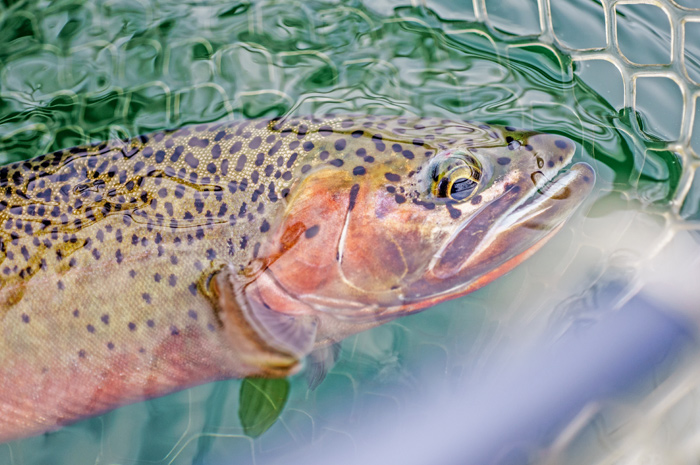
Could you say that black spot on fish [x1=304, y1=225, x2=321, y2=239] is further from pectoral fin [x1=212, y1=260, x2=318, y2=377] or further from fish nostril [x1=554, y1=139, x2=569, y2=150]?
fish nostril [x1=554, y1=139, x2=569, y2=150]

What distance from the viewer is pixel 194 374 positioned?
94.0 inches

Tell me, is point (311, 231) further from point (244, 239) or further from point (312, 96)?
point (312, 96)

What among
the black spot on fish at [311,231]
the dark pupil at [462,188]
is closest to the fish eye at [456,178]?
the dark pupil at [462,188]

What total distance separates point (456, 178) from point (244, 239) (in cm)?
88

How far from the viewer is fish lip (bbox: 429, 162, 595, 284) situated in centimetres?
208

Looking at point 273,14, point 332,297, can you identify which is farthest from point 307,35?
point 332,297

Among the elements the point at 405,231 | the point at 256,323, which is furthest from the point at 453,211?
the point at 256,323

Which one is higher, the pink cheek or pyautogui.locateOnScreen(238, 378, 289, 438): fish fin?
the pink cheek

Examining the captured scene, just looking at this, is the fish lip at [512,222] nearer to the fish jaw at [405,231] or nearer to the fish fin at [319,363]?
the fish jaw at [405,231]

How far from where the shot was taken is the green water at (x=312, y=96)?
253cm

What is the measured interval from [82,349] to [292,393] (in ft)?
3.08

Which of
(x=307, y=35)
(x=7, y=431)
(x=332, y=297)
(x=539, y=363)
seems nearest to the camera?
(x=332, y=297)

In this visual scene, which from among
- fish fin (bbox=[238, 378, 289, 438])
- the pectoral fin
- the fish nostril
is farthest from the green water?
the fish nostril

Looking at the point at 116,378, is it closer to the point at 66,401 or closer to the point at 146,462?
the point at 66,401
